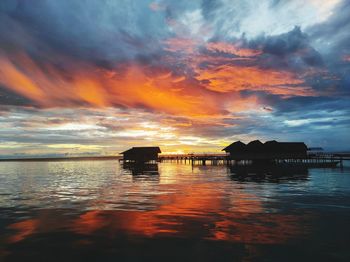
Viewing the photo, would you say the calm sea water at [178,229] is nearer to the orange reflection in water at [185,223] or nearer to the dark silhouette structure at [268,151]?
the orange reflection in water at [185,223]

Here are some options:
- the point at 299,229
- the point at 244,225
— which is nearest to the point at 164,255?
Result: the point at 244,225

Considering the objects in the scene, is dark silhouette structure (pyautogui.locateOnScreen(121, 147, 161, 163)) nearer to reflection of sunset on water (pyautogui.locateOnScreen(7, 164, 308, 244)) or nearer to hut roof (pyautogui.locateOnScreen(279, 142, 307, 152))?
hut roof (pyautogui.locateOnScreen(279, 142, 307, 152))

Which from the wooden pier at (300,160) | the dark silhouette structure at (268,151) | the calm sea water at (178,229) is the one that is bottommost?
the calm sea water at (178,229)

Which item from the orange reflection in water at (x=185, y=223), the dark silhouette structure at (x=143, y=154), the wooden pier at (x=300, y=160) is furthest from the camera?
the dark silhouette structure at (x=143, y=154)

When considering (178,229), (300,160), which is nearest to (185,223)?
(178,229)

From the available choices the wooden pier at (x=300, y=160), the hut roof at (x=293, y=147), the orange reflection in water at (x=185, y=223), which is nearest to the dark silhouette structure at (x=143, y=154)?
the wooden pier at (x=300, y=160)

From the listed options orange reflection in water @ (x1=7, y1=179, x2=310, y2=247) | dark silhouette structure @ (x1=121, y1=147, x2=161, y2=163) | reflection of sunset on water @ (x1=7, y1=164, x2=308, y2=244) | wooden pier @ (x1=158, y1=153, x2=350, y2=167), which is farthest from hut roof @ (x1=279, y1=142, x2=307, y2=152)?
orange reflection in water @ (x1=7, y1=179, x2=310, y2=247)

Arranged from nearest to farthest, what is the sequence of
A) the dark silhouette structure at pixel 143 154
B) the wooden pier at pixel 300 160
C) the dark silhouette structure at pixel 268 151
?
the wooden pier at pixel 300 160
the dark silhouette structure at pixel 268 151
the dark silhouette structure at pixel 143 154

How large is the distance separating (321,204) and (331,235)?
26.2ft

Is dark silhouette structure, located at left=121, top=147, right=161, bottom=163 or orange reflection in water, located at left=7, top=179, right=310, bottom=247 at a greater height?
dark silhouette structure, located at left=121, top=147, right=161, bottom=163

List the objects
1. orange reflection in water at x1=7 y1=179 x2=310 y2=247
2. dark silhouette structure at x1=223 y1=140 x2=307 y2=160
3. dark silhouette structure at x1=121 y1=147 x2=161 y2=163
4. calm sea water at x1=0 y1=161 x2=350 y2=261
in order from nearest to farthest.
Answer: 1. calm sea water at x1=0 y1=161 x2=350 y2=261
2. orange reflection in water at x1=7 y1=179 x2=310 y2=247
3. dark silhouette structure at x1=223 y1=140 x2=307 y2=160
4. dark silhouette structure at x1=121 y1=147 x2=161 y2=163

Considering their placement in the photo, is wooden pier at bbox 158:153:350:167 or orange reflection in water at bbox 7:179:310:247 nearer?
orange reflection in water at bbox 7:179:310:247

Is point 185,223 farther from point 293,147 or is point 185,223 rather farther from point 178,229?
point 293,147

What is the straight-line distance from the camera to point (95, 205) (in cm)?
2158
